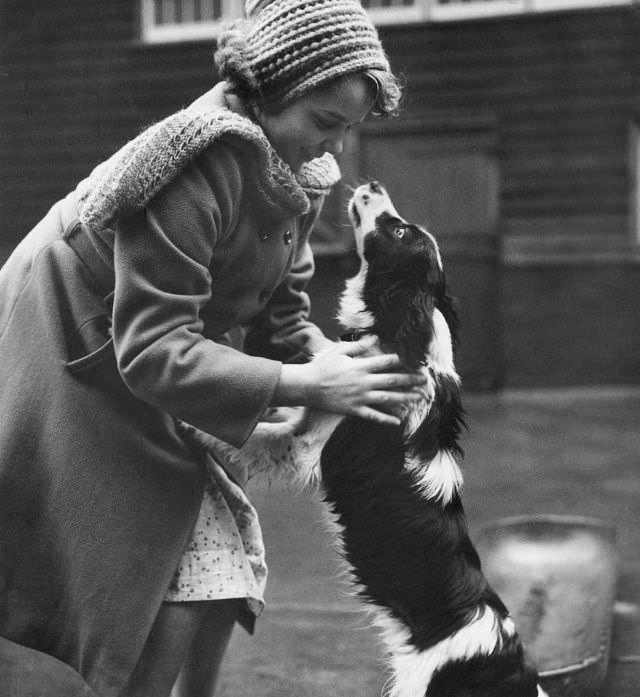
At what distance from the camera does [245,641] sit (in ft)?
10.7

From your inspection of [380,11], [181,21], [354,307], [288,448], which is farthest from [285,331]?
[181,21]

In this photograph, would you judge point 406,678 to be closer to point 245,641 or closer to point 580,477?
point 245,641

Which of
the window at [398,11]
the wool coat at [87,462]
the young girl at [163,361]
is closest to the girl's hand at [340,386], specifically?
the young girl at [163,361]

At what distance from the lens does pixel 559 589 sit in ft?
10.5

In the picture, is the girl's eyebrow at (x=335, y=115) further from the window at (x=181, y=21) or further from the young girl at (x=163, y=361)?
the window at (x=181, y=21)

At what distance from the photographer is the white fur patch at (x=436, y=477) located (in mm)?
1941

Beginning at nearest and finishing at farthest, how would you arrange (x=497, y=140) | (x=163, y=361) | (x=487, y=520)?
(x=163, y=361), (x=487, y=520), (x=497, y=140)

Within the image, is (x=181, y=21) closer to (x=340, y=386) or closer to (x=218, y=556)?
(x=218, y=556)

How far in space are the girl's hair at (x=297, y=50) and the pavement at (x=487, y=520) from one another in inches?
35.6

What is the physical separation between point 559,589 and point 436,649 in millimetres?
1410

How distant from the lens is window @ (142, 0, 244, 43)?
7.89 m

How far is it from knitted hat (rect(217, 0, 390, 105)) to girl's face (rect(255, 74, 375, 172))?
0.03m

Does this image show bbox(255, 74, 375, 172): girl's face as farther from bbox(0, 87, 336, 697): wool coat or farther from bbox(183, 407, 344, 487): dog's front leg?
bbox(183, 407, 344, 487): dog's front leg

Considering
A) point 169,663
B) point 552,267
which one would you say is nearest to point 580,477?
point 552,267
